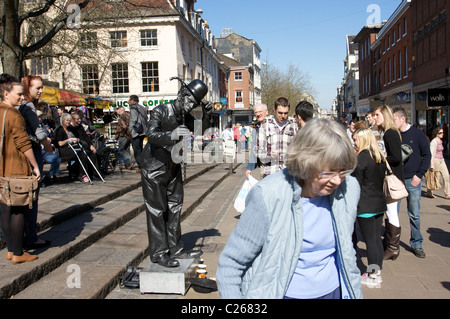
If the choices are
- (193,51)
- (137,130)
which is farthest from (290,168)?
(193,51)

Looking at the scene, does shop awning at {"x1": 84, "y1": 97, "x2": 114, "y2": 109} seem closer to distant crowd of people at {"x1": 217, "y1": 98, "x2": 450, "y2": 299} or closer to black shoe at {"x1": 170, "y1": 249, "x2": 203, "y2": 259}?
black shoe at {"x1": 170, "y1": 249, "x2": 203, "y2": 259}

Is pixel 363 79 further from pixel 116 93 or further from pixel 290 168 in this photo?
pixel 290 168

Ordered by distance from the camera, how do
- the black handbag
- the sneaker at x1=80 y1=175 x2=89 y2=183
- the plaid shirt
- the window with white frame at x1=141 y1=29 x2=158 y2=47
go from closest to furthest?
the plaid shirt → the sneaker at x1=80 y1=175 x2=89 y2=183 → the black handbag → the window with white frame at x1=141 y1=29 x2=158 y2=47

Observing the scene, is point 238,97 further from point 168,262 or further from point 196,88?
point 168,262

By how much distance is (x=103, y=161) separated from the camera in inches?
414

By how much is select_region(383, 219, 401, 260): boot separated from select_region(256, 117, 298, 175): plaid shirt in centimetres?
164

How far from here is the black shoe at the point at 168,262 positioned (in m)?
4.17

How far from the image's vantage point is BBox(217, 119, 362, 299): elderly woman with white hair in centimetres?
181

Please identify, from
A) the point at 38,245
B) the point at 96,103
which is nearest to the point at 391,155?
the point at 38,245

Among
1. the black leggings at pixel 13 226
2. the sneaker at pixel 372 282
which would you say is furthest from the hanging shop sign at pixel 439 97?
the black leggings at pixel 13 226

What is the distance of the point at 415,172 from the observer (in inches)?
215

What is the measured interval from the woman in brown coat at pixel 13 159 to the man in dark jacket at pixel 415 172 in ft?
15.7

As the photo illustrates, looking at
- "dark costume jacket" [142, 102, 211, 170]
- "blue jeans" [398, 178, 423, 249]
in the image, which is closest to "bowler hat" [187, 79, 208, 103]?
"dark costume jacket" [142, 102, 211, 170]

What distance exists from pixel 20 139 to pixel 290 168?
333cm
